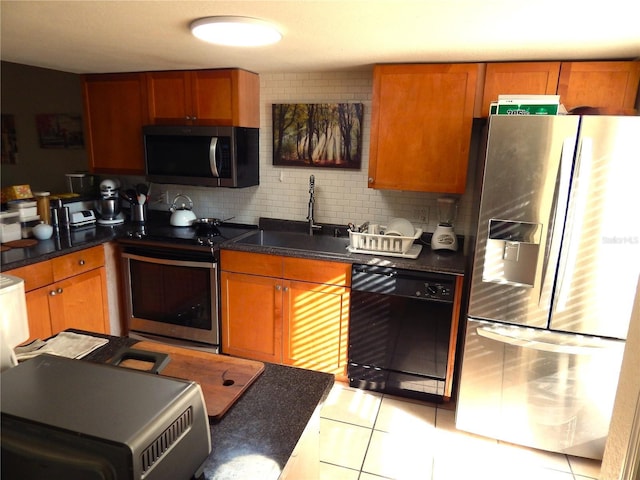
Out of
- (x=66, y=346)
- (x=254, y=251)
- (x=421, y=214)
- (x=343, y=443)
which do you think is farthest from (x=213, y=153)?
(x=343, y=443)

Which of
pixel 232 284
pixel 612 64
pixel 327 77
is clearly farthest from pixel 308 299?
pixel 612 64

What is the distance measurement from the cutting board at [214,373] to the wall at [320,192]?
2001 millimetres

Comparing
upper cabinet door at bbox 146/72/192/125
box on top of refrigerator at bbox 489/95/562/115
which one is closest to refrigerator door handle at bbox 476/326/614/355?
box on top of refrigerator at bbox 489/95/562/115

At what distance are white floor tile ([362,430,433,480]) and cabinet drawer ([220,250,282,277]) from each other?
1175 millimetres

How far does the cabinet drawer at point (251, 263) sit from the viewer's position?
9.21ft

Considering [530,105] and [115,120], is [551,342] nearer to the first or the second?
[530,105]

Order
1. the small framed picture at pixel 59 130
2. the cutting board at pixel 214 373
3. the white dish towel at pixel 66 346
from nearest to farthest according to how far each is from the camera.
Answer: the cutting board at pixel 214 373
the white dish towel at pixel 66 346
the small framed picture at pixel 59 130

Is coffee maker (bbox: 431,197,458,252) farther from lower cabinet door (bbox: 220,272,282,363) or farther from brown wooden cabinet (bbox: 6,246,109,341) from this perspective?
brown wooden cabinet (bbox: 6,246,109,341)

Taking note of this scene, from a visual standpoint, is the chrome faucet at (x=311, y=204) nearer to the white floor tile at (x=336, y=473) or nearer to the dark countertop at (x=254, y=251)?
the dark countertop at (x=254, y=251)

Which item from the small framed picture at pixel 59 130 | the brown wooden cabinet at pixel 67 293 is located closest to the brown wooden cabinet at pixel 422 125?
the brown wooden cabinet at pixel 67 293

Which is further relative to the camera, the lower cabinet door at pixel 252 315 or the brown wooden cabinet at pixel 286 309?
the lower cabinet door at pixel 252 315

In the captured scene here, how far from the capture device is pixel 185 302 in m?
3.02

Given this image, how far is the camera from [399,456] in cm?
226

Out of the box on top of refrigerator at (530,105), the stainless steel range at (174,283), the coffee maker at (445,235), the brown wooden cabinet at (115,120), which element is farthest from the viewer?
the brown wooden cabinet at (115,120)
